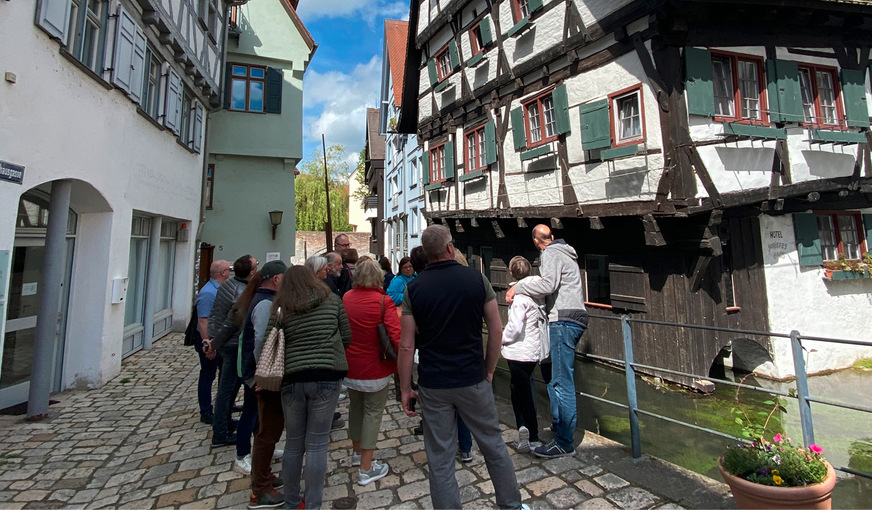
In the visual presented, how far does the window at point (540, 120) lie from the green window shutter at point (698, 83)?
2.68 metres

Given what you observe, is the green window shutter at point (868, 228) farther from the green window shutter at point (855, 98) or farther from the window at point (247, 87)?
the window at point (247, 87)

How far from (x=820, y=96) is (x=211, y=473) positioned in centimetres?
1107

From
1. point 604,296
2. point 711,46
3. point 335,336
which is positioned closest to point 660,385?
point 604,296

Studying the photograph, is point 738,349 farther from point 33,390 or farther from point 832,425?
point 33,390

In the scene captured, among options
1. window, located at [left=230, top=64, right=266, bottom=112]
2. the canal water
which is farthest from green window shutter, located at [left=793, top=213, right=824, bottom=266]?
window, located at [left=230, top=64, right=266, bottom=112]

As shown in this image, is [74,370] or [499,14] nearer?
[74,370]

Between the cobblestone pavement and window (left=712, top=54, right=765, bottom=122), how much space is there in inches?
251

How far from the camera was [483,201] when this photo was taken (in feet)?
38.8

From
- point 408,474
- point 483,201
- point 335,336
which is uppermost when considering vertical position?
point 483,201

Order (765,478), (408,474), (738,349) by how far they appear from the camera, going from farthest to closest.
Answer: (738,349) < (408,474) < (765,478)

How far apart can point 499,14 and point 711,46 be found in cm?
538

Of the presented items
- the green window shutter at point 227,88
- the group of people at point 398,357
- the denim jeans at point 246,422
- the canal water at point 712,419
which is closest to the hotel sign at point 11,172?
the group of people at point 398,357

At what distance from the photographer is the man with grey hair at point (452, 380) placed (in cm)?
249

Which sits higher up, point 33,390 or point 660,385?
point 33,390
